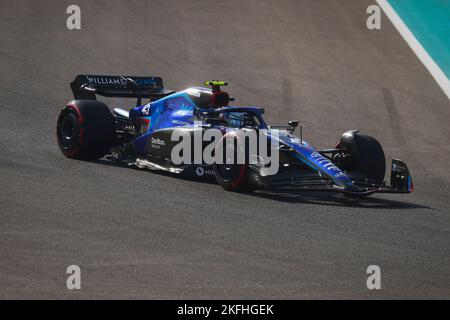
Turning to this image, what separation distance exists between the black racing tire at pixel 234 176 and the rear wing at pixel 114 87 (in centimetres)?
273

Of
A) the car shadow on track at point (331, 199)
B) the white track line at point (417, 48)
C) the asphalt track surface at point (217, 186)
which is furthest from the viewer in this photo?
the white track line at point (417, 48)

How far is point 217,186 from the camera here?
1189 cm

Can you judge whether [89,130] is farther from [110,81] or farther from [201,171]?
[201,171]

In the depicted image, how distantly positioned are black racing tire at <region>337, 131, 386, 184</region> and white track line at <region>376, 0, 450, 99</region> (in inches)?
309

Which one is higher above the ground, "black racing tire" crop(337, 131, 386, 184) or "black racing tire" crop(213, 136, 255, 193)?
"black racing tire" crop(337, 131, 386, 184)

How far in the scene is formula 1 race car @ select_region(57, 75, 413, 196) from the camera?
11.3 m

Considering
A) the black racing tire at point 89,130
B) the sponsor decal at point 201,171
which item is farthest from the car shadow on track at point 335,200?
the black racing tire at point 89,130

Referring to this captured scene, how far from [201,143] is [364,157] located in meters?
2.00

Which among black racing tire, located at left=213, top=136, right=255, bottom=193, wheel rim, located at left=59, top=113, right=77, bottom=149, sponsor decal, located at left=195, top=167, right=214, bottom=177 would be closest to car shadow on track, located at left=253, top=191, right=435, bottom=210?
black racing tire, located at left=213, top=136, right=255, bottom=193

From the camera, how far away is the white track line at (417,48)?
19.9 meters

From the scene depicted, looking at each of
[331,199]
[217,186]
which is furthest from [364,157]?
[217,186]

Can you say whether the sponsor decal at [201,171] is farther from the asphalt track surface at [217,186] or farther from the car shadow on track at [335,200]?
the car shadow on track at [335,200]

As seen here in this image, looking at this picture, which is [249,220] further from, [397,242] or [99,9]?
[99,9]

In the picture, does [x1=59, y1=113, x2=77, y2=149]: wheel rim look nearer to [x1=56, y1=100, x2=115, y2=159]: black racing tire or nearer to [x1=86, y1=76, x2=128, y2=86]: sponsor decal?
[x1=56, y1=100, x2=115, y2=159]: black racing tire
